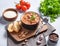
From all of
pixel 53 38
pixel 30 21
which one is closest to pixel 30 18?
pixel 30 21

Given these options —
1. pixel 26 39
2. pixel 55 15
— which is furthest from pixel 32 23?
pixel 55 15

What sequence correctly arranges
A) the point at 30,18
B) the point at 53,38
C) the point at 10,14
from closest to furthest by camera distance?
the point at 53,38, the point at 30,18, the point at 10,14

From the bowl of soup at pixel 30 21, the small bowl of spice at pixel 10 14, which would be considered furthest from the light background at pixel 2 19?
the bowl of soup at pixel 30 21

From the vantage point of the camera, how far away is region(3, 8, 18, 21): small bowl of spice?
2138 mm

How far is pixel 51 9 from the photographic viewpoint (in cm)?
221

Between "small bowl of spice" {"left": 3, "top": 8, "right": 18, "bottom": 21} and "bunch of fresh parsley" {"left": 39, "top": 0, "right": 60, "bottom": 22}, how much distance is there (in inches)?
10.9

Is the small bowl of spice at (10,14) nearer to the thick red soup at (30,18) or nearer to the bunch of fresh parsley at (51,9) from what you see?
the thick red soup at (30,18)

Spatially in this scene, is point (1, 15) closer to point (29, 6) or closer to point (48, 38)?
point (29, 6)

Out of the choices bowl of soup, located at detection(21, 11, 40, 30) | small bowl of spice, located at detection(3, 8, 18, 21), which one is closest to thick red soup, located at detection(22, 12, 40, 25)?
bowl of soup, located at detection(21, 11, 40, 30)

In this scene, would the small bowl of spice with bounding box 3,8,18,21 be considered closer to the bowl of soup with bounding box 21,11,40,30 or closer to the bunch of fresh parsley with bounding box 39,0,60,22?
the bowl of soup with bounding box 21,11,40,30

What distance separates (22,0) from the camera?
2277 millimetres

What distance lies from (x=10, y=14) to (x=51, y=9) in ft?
1.37

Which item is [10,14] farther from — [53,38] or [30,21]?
[53,38]

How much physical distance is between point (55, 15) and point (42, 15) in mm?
131
